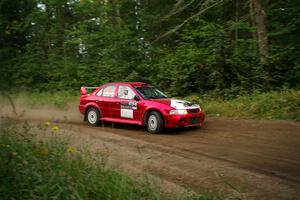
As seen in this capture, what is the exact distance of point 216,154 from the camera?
8750 mm

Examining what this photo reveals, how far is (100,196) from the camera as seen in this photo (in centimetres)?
496

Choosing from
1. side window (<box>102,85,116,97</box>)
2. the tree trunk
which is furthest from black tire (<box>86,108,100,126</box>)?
the tree trunk

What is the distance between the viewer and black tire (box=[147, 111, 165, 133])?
11594 millimetres

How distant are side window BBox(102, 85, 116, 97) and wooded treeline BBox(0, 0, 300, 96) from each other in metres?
2.22

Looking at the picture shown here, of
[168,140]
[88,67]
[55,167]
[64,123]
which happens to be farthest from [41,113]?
[55,167]

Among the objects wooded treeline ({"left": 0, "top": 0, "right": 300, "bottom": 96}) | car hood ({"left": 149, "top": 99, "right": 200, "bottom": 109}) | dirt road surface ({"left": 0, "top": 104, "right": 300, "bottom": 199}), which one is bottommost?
dirt road surface ({"left": 0, "top": 104, "right": 300, "bottom": 199})

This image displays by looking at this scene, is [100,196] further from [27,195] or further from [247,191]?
[247,191]

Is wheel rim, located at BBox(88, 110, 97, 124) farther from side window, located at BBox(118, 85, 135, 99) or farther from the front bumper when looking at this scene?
the front bumper

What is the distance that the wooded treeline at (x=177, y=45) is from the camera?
17109mm

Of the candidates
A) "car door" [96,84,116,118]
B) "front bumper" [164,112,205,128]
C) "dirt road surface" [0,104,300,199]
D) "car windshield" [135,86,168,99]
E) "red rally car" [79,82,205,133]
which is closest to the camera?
"dirt road surface" [0,104,300,199]

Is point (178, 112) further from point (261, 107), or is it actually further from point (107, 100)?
point (261, 107)

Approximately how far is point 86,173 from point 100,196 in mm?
804

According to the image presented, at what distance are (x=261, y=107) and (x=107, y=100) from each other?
571 cm

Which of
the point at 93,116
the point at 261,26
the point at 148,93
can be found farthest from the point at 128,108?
the point at 261,26
